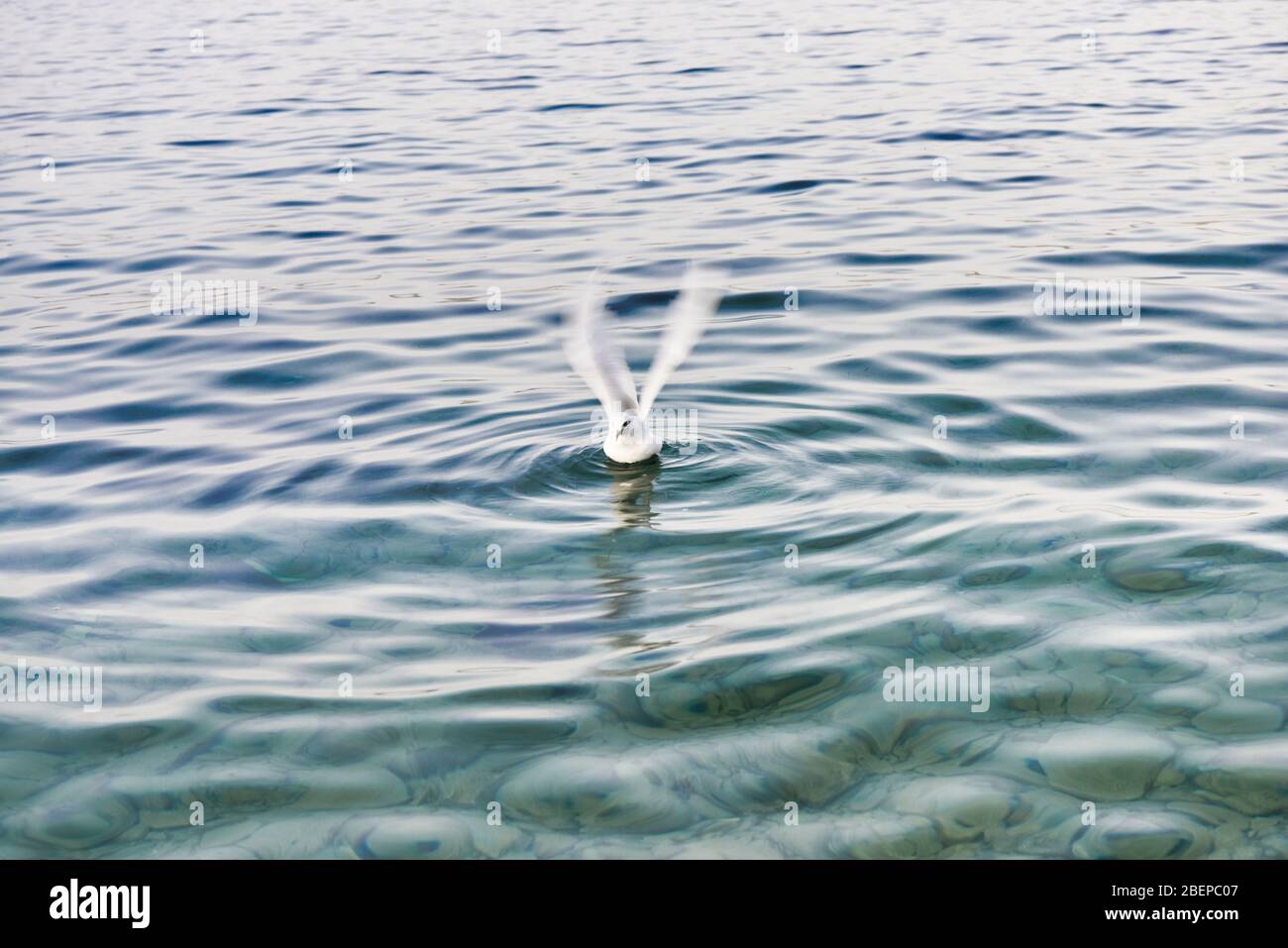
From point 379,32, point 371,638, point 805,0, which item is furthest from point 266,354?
point 805,0

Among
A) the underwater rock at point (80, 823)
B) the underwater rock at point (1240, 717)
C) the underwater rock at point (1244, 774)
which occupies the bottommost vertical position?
the underwater rock at point (80, 823)

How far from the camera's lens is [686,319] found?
1120cm

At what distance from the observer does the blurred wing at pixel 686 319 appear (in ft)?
32.2

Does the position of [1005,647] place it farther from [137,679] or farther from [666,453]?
[137,679]

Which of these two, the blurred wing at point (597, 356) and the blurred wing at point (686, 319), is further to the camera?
the blurred wing at point (686, 319)

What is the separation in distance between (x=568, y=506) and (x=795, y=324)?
3820 millimetres

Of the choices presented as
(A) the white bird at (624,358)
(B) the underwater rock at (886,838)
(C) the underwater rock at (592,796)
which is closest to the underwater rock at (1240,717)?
(B) the underwater rock at (886,838)

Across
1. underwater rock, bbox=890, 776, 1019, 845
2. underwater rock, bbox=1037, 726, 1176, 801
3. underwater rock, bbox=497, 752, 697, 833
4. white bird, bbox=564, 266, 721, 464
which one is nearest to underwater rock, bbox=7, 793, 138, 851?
underwater rock, bbox=497, 752, 697, 833

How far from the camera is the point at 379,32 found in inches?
1176

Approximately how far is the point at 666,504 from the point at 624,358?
8.17 ft

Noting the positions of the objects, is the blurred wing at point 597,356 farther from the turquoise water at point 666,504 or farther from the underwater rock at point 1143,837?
the underwater rock at point 1143,837

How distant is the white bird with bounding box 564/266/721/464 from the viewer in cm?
770

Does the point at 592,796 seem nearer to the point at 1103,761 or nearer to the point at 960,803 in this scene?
the point at 960,803

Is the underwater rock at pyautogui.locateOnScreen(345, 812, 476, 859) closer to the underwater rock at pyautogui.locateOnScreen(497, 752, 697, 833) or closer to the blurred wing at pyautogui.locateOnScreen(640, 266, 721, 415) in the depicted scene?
the underwater rock at pyautogui.locateOnScreen(497, 752, 697, 833)
